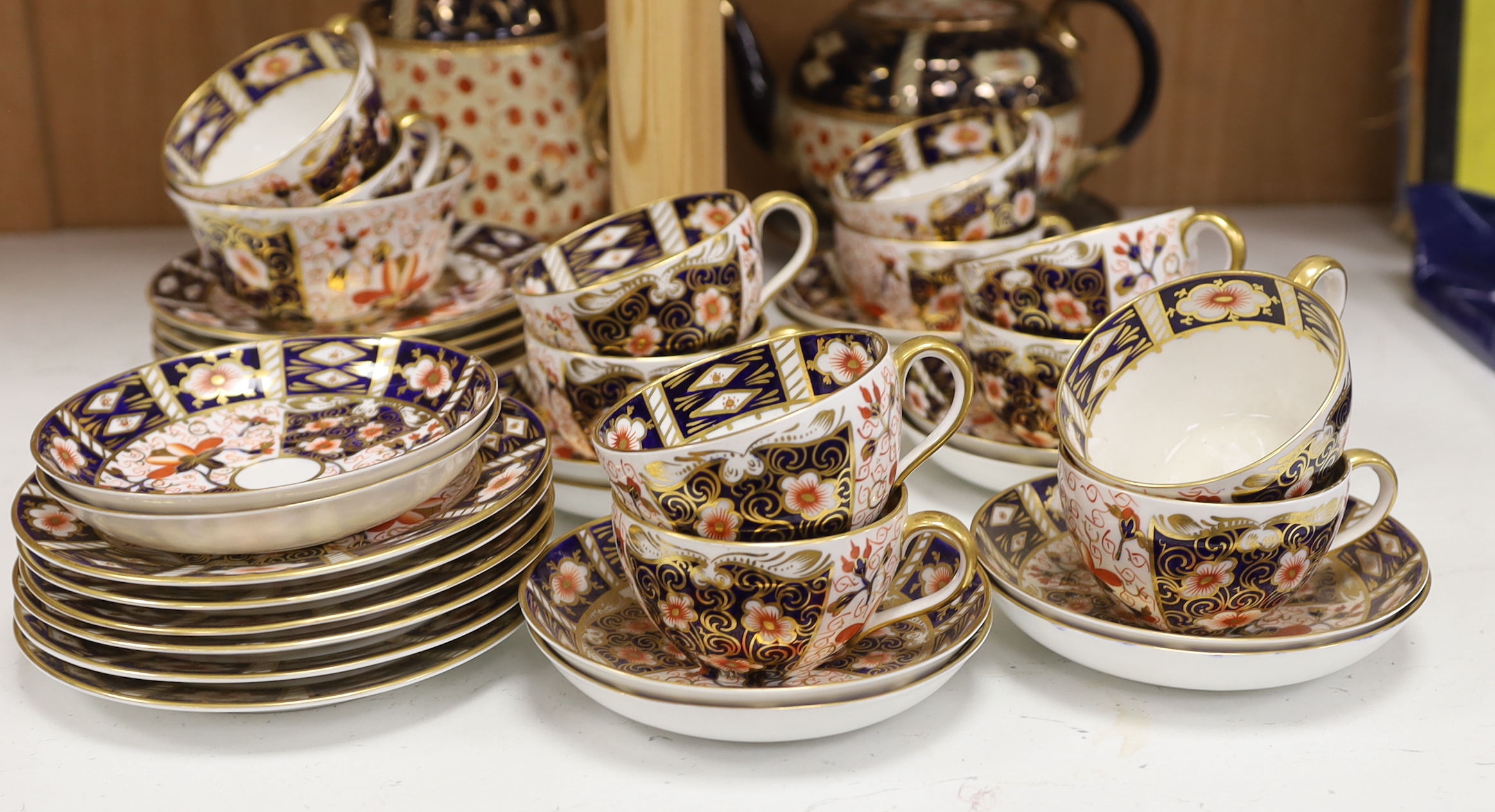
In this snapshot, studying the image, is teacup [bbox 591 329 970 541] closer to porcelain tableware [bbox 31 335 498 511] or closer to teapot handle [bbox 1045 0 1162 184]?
porcelain tableware [bbox 31 335 498 511]

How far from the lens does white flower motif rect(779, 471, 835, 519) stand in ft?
1.96

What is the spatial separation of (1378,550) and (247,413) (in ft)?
2.19

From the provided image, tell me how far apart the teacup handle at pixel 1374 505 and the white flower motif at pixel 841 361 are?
250 millimetres

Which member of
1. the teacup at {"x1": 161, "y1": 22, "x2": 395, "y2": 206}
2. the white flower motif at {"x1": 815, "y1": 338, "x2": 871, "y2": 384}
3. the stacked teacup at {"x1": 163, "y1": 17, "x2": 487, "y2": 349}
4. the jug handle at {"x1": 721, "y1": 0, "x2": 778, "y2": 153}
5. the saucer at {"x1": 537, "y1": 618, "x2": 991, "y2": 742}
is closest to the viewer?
the saucer at {"x1": 537, "y1": 618, "x2": 991, "y2": 742}

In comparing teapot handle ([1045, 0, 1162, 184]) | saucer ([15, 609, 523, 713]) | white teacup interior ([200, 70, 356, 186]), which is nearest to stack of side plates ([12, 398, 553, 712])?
saucer ([15, 609, 523, 713])

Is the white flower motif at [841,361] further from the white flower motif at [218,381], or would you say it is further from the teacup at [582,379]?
the white flower motif at [218,381]

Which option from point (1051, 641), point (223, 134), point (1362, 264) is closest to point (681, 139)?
point (223, 134)

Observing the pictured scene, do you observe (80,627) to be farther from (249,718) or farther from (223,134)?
(223,134)

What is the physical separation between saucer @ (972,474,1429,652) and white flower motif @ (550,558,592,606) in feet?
0.69

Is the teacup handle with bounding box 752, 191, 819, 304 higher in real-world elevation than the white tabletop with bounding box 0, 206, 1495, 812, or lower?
higher

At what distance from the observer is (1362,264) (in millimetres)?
1322

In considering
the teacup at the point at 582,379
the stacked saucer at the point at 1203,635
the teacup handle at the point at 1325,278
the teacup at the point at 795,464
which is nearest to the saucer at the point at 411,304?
the teacup at the point at 582,379

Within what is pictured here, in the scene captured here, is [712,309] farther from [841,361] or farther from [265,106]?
[265,106]

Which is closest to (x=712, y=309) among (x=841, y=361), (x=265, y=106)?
(x=841, y=361)
